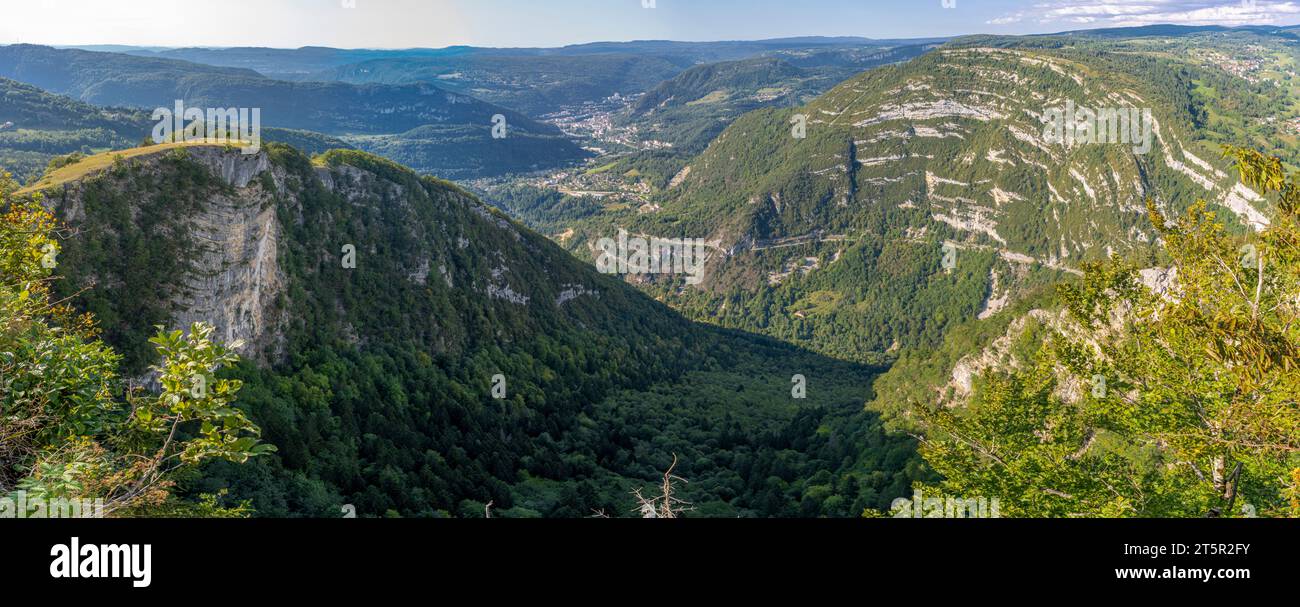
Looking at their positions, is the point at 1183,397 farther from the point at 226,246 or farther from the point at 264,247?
the point at 264,247

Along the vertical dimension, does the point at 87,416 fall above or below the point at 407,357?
above

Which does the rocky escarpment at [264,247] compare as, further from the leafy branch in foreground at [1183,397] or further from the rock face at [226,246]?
the leafy branch in foreground at [1183,397]

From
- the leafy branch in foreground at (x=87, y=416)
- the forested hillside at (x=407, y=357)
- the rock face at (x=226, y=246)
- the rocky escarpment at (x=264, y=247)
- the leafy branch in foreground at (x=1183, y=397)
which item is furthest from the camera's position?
the rock face at (x=226, y=246)

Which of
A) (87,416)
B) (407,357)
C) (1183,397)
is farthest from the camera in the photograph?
(407,357)

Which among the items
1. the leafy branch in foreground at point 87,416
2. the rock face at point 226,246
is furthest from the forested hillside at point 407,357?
the leafy branch in foreground at point 87,416

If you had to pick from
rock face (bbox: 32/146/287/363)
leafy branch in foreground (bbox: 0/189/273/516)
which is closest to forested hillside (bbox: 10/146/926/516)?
rock face (bbox: 32/146/287/363)

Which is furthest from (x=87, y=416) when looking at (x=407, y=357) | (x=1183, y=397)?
(x=407, y=357)

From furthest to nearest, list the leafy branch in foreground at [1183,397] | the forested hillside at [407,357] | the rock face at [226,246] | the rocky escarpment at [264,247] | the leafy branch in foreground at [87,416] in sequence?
the rock face at [226,246] → the forested hillside at [407,357] → the rocky escarpment at [264,247] → the leafy branch in foreground at [1183,397] → the leafy branch in foreground at [87,416]

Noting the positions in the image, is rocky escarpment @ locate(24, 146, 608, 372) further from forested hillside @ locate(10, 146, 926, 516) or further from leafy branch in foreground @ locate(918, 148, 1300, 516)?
leafy branch in foreground @ locate(918, 148, 1300, 516)

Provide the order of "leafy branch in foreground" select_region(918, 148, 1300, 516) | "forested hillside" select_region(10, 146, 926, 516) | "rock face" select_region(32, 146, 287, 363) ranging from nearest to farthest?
1. "leafy branch in foreground" select_region(918, 148, 1300, 516)
2. "forested hillside" select_region(10, 146, 926, 516)
3. "rock face" select_region(32, 146, 287, 363)

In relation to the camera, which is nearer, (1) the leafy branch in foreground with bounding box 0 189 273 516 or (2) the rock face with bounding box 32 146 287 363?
(1) the leafy branch in foreground with bounding box 0 189 273 516
